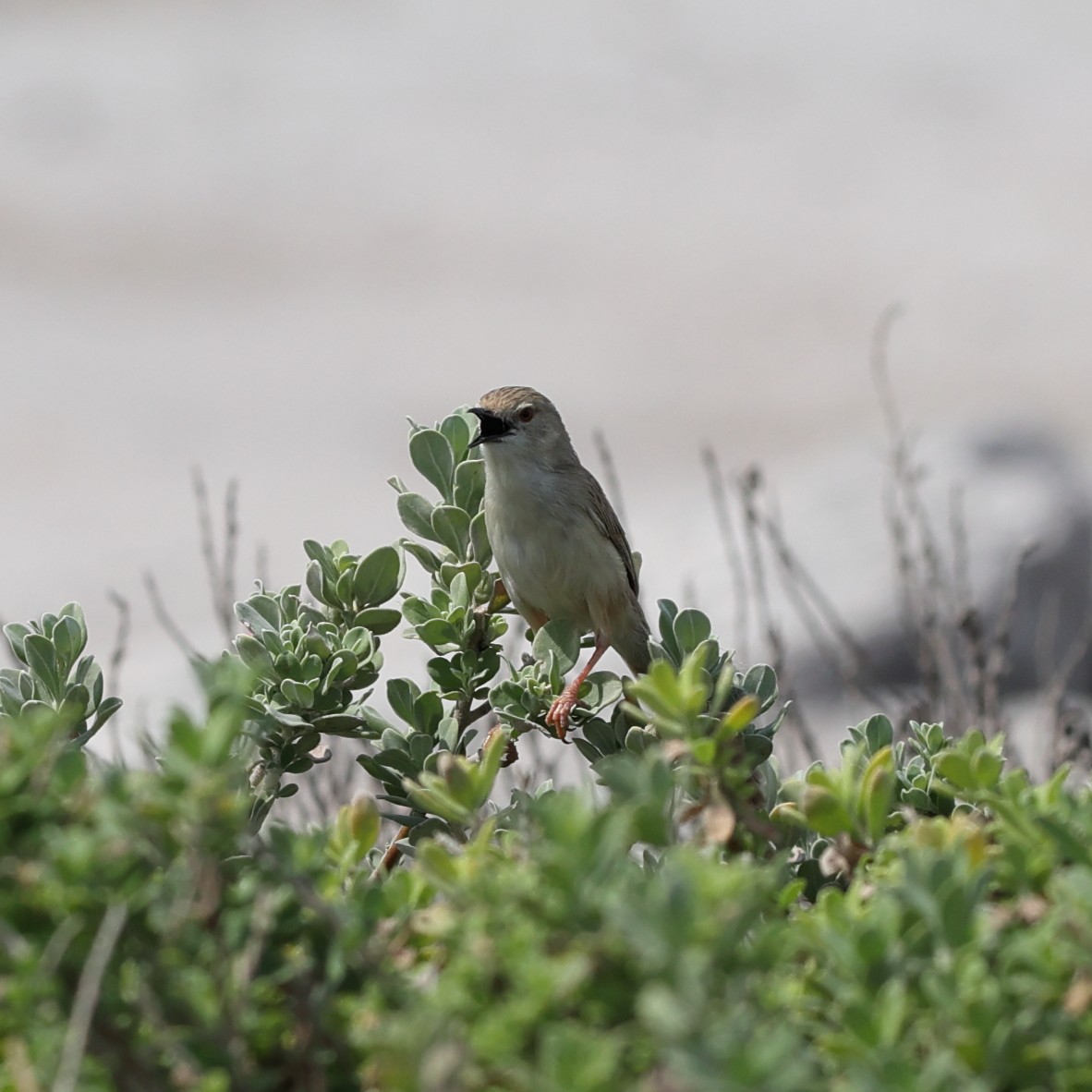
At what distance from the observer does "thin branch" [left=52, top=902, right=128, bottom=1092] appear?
53.7 inches

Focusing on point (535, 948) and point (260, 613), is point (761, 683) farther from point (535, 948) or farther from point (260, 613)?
point (535, 948)

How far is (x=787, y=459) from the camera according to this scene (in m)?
13.8

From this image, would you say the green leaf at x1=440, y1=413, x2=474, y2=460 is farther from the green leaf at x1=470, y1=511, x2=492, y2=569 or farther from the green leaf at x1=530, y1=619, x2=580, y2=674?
the green leaf at x1=530, y1=619, x2=580, y2=674

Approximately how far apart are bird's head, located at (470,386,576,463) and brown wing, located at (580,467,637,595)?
0.17 meters

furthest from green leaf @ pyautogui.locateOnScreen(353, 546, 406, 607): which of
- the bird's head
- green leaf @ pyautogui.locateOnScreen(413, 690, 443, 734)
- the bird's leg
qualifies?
the bird's head

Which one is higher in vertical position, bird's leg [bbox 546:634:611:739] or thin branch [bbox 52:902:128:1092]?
thin branch [bbox 52:902:128:1092]

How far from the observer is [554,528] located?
4.79m

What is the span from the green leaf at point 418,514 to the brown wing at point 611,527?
1.79 metres

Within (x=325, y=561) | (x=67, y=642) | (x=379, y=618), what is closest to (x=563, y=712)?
(x=379, y=618)

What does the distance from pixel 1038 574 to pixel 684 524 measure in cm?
235

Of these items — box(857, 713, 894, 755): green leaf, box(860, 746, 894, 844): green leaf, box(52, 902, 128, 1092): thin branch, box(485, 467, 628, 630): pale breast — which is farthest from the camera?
box(485, 467, 628, 630): pale breast

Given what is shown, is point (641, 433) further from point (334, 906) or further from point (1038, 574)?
point (334, 906)

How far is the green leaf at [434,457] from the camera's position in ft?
10.4

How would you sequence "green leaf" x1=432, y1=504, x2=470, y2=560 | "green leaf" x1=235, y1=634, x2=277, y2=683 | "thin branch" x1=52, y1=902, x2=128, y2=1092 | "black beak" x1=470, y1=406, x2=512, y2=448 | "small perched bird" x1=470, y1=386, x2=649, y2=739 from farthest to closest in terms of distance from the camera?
"black beak" x1=470, y1=406, x2=512, y2=448 → "small perched bird" x1=470, y1=386, x2=649, y2=739 → "green leaf" x1=432, y1=504, x2=470, y2=560 → "green leaf" x1=235, y1=634, x2=277, y2=683 → "thin branch" x1=52, y1=902, x2=128, y2=1092
